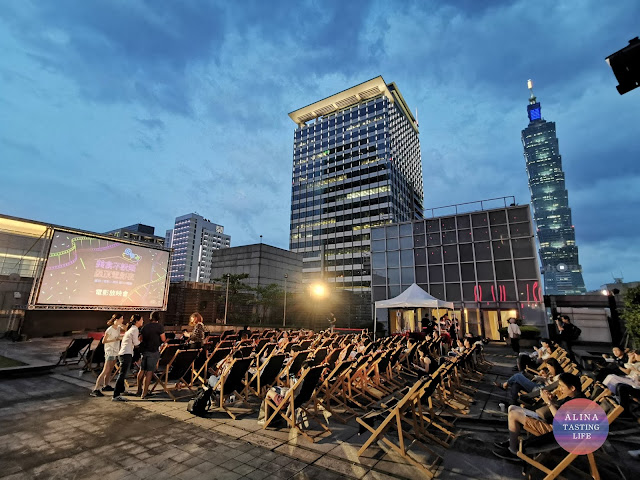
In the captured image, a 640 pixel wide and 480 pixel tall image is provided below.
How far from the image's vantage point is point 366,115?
7756cm

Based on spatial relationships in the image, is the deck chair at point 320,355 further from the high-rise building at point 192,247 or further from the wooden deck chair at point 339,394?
the high-rise building at point 192,247

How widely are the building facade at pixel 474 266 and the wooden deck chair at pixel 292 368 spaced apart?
17.3 m

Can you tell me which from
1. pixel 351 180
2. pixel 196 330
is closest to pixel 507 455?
pixel 196 330

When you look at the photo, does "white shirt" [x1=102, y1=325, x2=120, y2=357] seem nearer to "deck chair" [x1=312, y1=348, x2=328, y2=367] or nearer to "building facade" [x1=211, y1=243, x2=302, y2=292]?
"deck chair" [x1=312, y1=348, x2=328, y2=367]

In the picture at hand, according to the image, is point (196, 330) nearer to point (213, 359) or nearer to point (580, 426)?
point (213, 359)

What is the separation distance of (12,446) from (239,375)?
2876mm

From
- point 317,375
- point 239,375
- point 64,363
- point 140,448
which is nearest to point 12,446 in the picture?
point 140,448

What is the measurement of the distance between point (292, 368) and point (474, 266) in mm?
19279

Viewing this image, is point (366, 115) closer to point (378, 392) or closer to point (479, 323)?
point (479, 323)

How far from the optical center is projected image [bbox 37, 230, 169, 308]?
1490 cm

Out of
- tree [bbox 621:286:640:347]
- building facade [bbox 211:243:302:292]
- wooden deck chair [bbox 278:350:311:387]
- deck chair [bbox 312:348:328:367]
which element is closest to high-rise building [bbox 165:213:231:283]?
building facade [bbox 211:243:302:292]

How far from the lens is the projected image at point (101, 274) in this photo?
48.9ft

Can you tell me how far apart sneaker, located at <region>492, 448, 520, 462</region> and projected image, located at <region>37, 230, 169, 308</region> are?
19.2 meters

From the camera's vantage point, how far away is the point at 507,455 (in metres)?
3.64
